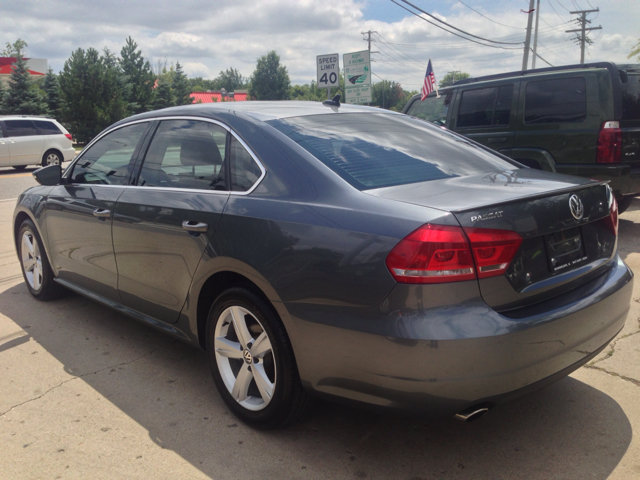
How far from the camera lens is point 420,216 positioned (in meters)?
2.20

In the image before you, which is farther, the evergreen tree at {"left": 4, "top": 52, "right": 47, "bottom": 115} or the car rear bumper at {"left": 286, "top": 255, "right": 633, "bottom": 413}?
the evergreen tree at {"left": 4, "top": 52, "right": 47, "bottom": 115}

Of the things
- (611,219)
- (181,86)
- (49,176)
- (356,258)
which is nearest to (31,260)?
(49,176)

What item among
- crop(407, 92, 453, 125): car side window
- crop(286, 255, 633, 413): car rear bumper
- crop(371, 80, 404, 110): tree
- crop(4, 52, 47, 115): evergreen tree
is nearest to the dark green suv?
crop(407, 92, 453, 125): car side window

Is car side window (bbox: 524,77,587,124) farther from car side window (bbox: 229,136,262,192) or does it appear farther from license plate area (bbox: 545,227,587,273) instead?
car side window (bbox: 229,136,262,192)

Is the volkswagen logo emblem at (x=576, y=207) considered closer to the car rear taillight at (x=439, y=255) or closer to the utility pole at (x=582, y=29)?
the car rear taillight at (x=439, y=255)

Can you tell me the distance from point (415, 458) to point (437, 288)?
0.96 m

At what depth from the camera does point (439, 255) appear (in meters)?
2.13

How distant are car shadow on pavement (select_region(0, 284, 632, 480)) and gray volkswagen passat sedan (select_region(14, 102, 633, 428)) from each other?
0.19 metres

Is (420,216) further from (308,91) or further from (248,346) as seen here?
(308,91)

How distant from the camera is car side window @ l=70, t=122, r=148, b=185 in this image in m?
3.83

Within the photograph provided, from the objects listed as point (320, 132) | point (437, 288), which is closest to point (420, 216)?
point (437, 288)

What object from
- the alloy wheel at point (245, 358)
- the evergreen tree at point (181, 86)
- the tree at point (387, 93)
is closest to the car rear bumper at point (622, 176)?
the alloy wheel at point (245, 358)

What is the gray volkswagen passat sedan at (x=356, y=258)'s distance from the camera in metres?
2.16

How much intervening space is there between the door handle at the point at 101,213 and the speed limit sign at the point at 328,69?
440 inches
